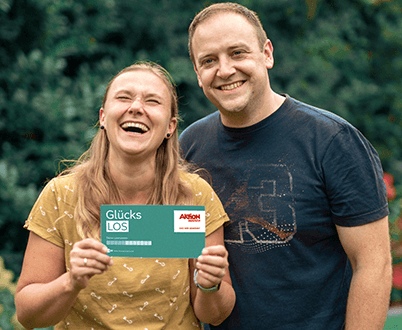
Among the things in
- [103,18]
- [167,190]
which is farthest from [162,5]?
[167,190]

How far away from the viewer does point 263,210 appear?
237 cm

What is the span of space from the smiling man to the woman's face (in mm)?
341

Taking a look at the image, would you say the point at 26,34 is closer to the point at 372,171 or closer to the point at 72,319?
the point at 72,319

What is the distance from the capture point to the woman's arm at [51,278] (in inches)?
70.8

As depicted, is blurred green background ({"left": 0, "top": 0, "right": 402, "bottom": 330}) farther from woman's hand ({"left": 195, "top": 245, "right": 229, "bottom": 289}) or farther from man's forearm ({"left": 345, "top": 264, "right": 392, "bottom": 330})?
man's forearm ({"left": 345, "top": 264, "right": 392, "bottom": 330})

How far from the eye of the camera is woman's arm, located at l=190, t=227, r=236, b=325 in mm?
1871

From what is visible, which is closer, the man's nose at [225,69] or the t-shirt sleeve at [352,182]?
the t-shirt sleeve at [352,182]

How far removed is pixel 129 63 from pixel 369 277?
4.27 m

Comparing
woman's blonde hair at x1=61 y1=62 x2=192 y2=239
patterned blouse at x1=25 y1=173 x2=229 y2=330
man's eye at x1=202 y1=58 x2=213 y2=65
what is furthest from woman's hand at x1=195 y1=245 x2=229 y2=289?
man's eye at x1=202 y1=58 x2=213 y2=65

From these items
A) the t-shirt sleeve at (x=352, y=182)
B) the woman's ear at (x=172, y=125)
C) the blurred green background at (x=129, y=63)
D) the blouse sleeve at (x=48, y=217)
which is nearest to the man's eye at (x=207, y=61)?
the woman's ear at (x=172, y=125)

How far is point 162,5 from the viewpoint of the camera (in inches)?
249

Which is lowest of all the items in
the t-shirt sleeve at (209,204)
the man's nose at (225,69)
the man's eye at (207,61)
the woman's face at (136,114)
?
the t-shirt sleeve at (209,204)

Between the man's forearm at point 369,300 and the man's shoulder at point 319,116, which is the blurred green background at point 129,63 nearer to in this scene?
the man's shoulder at point 319,116

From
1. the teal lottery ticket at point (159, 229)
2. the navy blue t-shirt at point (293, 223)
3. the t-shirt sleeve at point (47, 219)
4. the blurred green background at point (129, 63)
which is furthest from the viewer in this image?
the blurred green background at point (129, 63)
